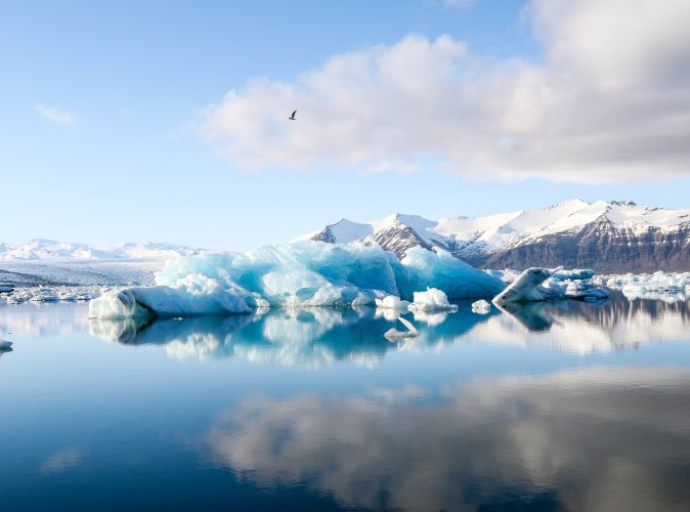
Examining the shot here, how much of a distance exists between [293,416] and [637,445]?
526 cm

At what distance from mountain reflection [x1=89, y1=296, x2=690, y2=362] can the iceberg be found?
691 centimetres

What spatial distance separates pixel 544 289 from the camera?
46.2 metres

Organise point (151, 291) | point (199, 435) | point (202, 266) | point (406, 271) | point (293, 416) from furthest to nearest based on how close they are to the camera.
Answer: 1. point (406, 271)
2. point (202, 266)
3. point (151, 291)
4. point (293, 416)
5. point (199, 435)

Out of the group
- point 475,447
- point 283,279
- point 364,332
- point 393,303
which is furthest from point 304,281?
point 475,447

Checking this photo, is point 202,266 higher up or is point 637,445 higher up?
point 202,266

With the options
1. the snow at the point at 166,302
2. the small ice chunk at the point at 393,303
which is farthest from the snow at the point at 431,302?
the snow at the point at 166,302

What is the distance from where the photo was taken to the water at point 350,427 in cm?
671

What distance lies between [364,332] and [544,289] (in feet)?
88.7

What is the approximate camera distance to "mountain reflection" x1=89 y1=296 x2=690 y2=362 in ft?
59.7

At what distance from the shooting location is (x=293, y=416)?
33.1 feet

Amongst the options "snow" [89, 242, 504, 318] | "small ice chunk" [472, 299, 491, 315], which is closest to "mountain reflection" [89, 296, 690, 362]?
"small ice chunk" [472, 299, 491, 315]

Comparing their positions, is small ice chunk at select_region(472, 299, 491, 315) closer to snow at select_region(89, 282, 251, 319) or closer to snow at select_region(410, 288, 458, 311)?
snow at select_region(410, 288, 458, 311)

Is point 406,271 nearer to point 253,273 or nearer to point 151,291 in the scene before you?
point 253,273

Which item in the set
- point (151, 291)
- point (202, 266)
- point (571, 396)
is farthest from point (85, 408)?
point (202, 266)
